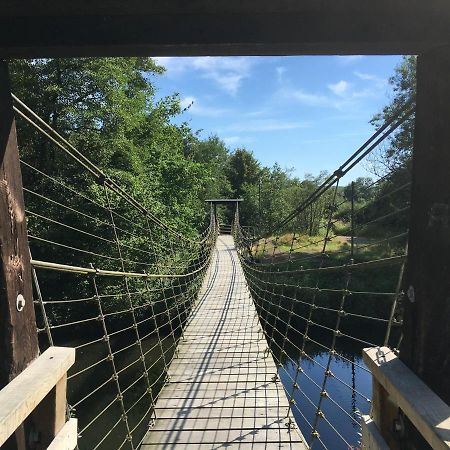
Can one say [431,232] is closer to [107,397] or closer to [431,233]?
[431,233]

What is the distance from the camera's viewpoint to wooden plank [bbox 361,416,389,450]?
0.91 meters

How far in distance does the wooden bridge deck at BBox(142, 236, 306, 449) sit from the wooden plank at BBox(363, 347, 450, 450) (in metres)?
1.23

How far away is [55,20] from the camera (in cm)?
86

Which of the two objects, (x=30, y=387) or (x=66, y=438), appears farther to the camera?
(x=66, y=438)

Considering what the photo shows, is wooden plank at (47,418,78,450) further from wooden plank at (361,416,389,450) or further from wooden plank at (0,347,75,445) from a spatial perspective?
wooden plank at (361,416,389,450)

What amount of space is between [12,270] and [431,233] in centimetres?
80

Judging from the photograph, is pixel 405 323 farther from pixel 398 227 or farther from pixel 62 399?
pixel 398 227

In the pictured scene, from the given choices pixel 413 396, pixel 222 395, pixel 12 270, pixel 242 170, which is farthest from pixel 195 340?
pixel 242 170

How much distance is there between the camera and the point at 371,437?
96cm

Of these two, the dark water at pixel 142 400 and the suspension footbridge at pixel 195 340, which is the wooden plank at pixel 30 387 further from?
the dark water at pixel 142 400

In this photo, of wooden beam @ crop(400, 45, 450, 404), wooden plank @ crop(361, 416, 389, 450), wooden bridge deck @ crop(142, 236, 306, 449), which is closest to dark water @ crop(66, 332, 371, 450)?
wooden bridge deck @ crop(142, 236, 306, 449)

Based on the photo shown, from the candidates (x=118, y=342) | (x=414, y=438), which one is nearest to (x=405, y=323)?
(x=414, y=438)

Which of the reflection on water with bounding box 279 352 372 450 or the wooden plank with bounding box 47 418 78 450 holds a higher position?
the wooden plank with bounding box 47 418 78 450

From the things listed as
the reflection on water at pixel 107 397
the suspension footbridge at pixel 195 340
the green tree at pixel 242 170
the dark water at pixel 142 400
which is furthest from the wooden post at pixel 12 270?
the green tree at pixel 242 170
